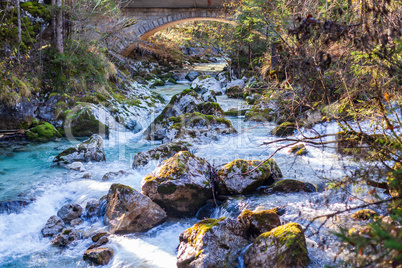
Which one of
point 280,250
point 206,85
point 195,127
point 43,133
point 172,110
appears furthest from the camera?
point 206,85

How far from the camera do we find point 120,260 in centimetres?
383

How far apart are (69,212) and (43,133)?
445 centimetres

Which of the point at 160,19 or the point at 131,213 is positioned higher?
the point at 160,19

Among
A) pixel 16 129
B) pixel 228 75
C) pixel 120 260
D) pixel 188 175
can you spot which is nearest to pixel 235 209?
pixel 188 175

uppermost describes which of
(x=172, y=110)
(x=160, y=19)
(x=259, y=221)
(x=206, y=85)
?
(x=160, y=19)

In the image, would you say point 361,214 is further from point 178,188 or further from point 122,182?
point 122,182

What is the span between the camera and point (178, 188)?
473cm

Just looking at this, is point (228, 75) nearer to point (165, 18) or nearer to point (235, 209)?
point (165, 18)

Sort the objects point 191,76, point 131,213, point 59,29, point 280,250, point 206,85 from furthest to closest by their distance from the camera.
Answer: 1. point 191,76
2. point 206,85
3. point 59,29
4. point 131,213
5. point 280,250

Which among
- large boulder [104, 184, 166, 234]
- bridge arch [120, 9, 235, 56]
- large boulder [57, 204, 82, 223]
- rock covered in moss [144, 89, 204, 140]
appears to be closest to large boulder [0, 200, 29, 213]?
large boulder [57, 204, 82, 223]

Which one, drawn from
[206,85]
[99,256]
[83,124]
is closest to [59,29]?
[83,124]

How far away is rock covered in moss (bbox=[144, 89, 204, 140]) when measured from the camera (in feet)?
29.8

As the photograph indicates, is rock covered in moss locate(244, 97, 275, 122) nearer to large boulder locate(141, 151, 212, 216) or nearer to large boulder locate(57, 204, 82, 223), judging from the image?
large boulder locate(141, 151, 212, 216)

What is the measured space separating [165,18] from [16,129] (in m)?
13.2
